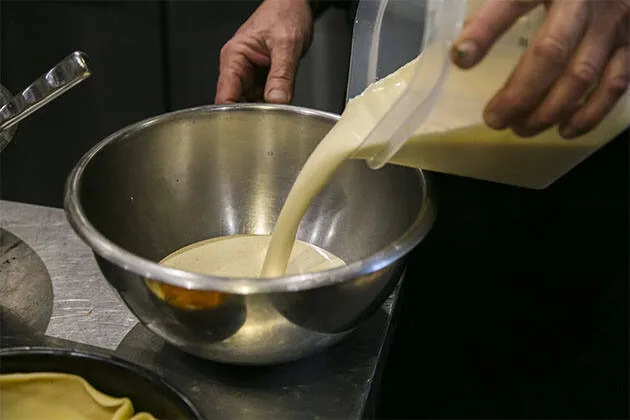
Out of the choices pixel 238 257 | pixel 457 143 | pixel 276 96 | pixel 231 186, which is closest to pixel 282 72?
pixel 276 96

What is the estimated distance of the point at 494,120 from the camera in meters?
0.67

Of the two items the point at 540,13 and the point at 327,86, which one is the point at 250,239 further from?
the point at 327,86

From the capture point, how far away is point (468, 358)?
1504 millimetres

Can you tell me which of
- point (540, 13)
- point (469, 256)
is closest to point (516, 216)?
point (469, 256)

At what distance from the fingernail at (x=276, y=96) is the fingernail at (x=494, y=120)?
1.25ft

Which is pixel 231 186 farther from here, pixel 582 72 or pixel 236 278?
pixel 582 72

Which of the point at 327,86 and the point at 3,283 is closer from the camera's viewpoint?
the point at 3,283

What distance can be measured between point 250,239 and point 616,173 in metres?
0.60

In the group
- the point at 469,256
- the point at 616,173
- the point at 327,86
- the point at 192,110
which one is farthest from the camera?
the point at 327,86

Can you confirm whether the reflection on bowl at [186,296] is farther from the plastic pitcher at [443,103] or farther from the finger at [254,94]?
the finger at [254,94]

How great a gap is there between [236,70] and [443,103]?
46 cm

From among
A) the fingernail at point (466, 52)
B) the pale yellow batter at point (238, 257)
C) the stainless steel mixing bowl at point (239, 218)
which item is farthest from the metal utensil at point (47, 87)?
the fingernail at point (466, 52)

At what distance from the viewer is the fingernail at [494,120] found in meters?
0.67

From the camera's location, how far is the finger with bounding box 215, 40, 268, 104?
106cm
